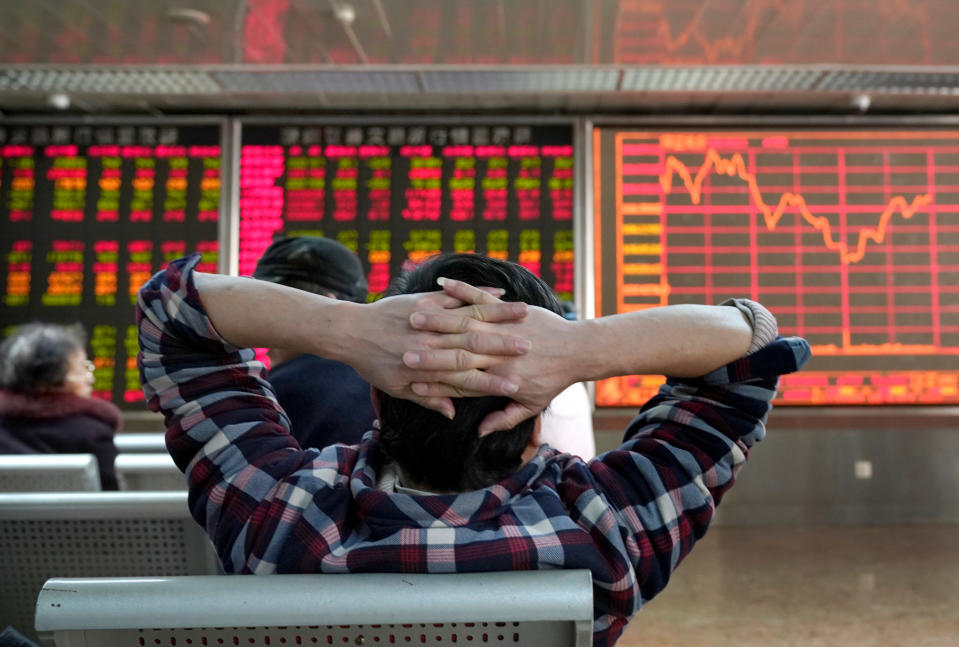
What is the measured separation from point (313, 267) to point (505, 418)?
3.36 ft

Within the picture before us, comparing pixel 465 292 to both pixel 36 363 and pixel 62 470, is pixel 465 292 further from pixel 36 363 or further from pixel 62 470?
pixel 36 363

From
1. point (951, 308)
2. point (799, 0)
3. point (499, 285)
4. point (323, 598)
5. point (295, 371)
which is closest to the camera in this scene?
point (323, 598)

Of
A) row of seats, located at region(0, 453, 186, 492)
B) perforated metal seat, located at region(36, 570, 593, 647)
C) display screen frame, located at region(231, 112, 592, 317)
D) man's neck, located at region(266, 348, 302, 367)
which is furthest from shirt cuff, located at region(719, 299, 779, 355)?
display screen frame, located at region(231, 112, 592, 317)

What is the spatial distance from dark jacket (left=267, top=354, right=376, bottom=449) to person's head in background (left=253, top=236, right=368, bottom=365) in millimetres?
197

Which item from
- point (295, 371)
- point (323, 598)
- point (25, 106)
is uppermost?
point (25, 106)

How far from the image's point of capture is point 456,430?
0.72 meters

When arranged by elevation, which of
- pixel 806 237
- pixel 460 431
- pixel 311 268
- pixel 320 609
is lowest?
pixel 320 609

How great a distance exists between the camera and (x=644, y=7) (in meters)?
2.43

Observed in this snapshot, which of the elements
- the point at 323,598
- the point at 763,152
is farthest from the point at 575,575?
the point at 763,152

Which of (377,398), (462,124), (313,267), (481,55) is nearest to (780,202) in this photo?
(462,124)

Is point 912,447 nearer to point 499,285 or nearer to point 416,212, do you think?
point 416,212

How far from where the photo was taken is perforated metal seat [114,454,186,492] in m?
1.68

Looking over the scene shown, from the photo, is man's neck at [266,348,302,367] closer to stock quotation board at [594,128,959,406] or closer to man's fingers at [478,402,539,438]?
man's fingers at [478,402,539,438]

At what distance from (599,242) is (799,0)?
146 centimetres
